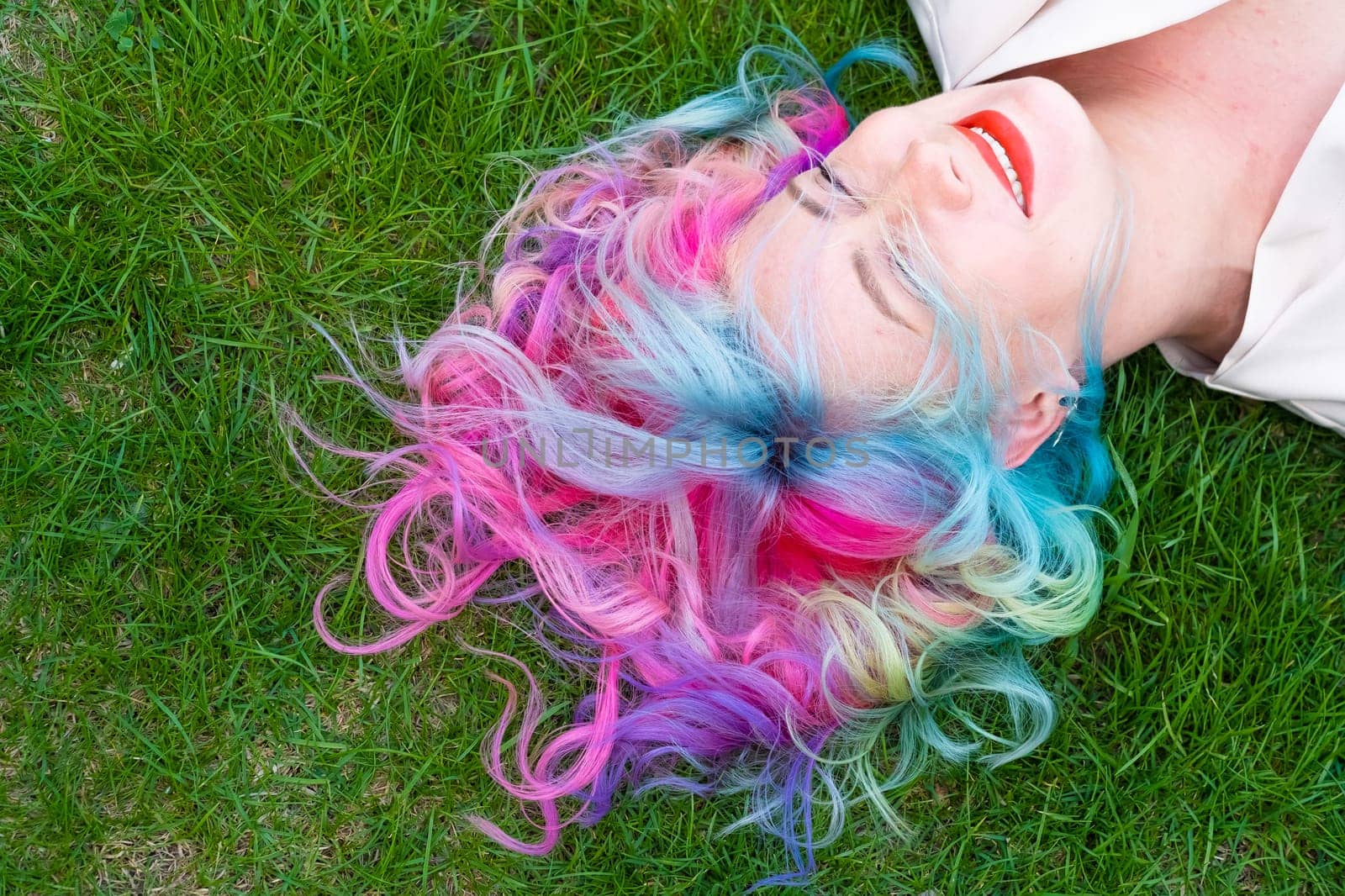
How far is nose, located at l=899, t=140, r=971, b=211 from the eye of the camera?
1.73 m

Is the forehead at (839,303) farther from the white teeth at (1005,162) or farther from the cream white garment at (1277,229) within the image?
the cream white garment at (1277,229)

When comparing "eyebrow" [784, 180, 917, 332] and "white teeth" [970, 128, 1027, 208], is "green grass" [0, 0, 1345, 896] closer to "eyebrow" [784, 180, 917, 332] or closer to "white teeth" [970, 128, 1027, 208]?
"white teeth" [970, 128, 1027, 208]

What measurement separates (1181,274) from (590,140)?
4.47 feet

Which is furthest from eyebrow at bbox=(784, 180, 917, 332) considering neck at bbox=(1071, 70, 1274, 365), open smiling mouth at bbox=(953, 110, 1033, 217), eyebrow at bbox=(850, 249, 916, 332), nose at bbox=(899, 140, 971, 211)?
neck at bbox=(1071, 70, 1274, 365)

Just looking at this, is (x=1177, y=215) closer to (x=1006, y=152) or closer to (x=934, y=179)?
(x=1006, y=152)

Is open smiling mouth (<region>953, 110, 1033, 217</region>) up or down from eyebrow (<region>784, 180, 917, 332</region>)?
up

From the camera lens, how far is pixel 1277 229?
205 cm

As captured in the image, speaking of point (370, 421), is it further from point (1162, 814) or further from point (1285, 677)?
point (1285, 677)

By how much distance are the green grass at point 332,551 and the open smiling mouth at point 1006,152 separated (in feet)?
2.48

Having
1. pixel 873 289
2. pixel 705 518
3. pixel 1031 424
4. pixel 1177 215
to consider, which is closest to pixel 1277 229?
pixel 1177 215

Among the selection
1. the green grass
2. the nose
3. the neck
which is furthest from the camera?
the green grass

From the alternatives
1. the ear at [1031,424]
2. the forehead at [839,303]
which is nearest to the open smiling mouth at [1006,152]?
the forehead at [839,303]

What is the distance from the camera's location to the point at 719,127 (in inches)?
92.0

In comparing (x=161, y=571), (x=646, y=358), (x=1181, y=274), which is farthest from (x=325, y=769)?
(x=1181, y=274)
